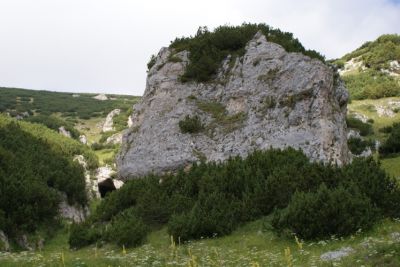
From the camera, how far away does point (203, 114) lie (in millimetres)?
25859

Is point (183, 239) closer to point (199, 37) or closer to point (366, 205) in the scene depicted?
point (366, 205)

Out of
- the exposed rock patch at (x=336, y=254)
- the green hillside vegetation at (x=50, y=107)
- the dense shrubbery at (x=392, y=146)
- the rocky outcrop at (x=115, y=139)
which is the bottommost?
the rocky outcrop at (x=115, y=139)

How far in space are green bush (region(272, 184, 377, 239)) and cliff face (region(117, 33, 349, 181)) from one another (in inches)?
257

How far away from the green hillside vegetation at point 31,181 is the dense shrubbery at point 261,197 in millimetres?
4611

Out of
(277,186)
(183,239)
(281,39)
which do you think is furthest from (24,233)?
(281,39)

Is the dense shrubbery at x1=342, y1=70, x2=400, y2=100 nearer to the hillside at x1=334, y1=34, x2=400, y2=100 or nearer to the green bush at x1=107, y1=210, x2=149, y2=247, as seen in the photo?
the hillside at x1=334, y1=34, x2=400, y2=100

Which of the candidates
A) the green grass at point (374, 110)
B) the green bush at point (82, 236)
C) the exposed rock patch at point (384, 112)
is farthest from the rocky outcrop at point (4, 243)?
the exposed rock patch at point (384, 112)

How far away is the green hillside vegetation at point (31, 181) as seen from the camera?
22.5 meters

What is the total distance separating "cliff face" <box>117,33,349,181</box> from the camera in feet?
70.9

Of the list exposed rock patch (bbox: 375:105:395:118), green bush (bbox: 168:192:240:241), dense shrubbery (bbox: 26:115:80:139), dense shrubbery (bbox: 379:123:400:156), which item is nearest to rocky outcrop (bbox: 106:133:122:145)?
dense shrubbery (bbox: 26:115:80:139)

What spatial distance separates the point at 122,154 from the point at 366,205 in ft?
52.0

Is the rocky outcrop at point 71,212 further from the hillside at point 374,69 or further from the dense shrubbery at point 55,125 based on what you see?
the hillside at point 374,69

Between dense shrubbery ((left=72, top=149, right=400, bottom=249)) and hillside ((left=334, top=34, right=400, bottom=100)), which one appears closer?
dense shrubbery ((left=72, top=149, right=400, bottom=249))

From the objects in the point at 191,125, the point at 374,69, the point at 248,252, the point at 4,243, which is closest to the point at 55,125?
the point at 191,125
